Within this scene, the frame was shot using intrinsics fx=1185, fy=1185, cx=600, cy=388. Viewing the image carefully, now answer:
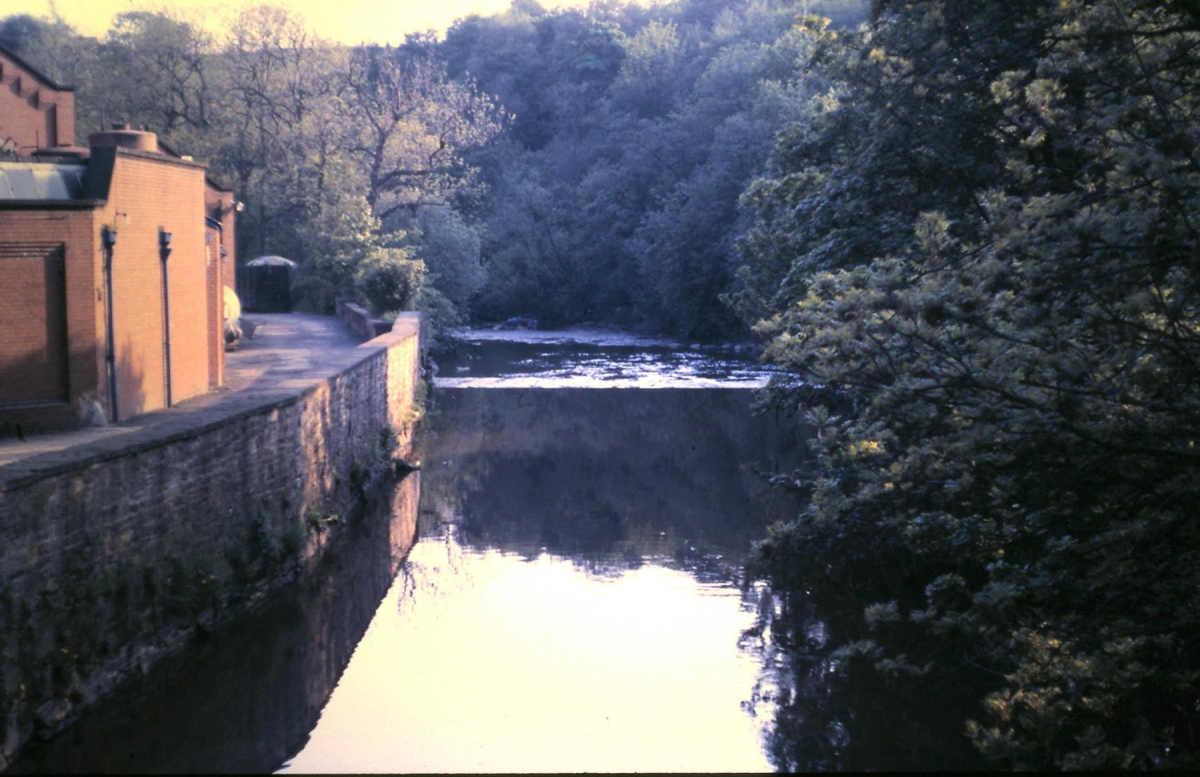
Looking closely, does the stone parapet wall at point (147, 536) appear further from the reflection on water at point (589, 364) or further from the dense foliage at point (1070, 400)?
the reflection on water at point (589, 364)

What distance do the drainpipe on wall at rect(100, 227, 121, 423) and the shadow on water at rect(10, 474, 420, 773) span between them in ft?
11.4

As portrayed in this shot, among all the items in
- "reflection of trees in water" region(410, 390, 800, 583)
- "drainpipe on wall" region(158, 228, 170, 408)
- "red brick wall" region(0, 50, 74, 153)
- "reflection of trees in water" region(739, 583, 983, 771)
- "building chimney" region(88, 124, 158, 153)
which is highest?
"red brick wall" region(0, 50, 74, 153)

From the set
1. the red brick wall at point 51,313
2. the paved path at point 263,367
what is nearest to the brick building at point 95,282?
the red brick wall at point 51,313

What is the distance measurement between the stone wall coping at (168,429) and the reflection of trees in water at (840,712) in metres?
5.50

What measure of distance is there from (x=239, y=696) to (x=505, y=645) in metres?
2.75

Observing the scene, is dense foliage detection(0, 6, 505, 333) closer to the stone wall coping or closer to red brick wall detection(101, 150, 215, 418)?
red brick wall detection(101, 150, 215, 418)

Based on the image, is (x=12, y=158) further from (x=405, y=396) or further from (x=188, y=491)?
(x=405, y=396)

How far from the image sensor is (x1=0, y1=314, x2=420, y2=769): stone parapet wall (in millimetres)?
7820

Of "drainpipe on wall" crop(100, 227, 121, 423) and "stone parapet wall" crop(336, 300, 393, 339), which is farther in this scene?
"stone parapet wall" crop(336, 300, 393, 339)

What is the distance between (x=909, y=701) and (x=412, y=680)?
4.33 metres

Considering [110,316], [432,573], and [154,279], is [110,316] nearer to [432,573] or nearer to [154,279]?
[154,279]

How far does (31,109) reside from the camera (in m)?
25.3

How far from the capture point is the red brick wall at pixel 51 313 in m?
13.8

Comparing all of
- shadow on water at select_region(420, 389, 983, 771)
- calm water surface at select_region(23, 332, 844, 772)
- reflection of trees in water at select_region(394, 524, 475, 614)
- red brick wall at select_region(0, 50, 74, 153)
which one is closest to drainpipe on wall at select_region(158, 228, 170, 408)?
calm water surface at select_region(23, 332, 844, 772)
